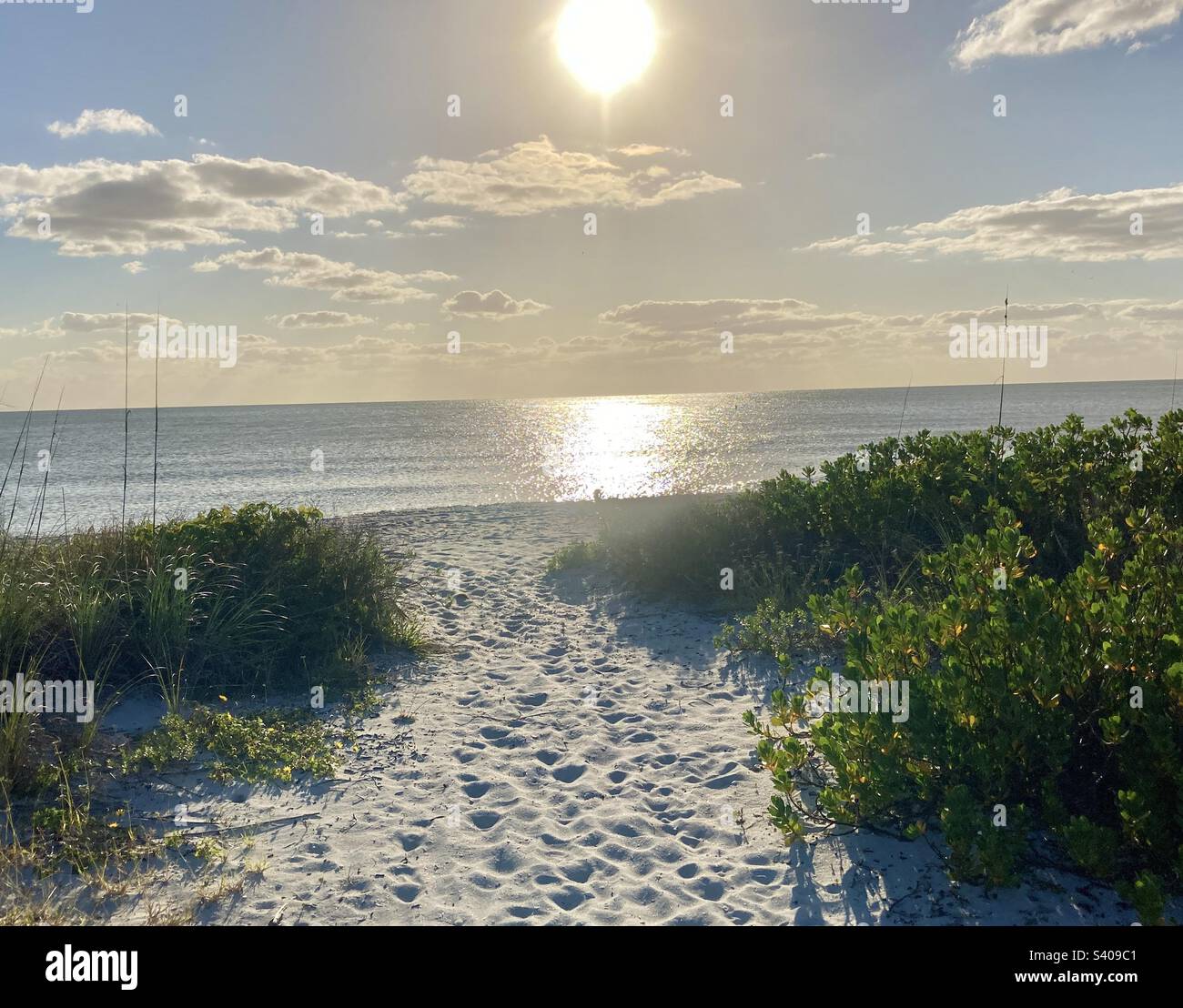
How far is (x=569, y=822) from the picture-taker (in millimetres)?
Result: 5367

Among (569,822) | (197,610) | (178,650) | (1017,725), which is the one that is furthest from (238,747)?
(1017,725)

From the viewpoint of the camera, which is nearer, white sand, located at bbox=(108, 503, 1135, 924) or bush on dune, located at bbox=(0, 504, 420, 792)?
white sand, located at bbox=(108, 503, 1135, 924)

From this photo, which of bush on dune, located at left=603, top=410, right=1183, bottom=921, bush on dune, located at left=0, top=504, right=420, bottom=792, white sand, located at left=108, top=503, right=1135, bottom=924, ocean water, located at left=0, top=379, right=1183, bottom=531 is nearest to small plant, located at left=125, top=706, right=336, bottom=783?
white sand, located at left=108, top=503, right=1135, bottom=924

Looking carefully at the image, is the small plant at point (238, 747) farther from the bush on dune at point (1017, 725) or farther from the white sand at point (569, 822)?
the bush on dune at point (1017, 725)

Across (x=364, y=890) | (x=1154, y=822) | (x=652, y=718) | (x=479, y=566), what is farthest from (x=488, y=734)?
(x=479, y=566)

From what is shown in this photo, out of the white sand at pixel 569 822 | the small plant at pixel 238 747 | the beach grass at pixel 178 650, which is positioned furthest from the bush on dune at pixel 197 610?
the white sand at pixel 569 822

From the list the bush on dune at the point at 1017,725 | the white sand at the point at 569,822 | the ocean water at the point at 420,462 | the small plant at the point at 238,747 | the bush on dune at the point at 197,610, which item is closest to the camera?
the bush on dune at the point at 1017,725

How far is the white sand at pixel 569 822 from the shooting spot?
4293 mm

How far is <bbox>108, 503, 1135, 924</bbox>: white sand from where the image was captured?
4.29 metres

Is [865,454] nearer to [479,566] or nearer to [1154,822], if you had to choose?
[479,566]

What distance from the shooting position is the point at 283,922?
418cm

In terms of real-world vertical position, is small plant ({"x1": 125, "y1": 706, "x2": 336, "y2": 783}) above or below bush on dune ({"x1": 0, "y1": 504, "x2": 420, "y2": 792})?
below

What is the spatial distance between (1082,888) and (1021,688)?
1.02m

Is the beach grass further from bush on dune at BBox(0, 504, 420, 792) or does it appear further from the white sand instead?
the white sand
